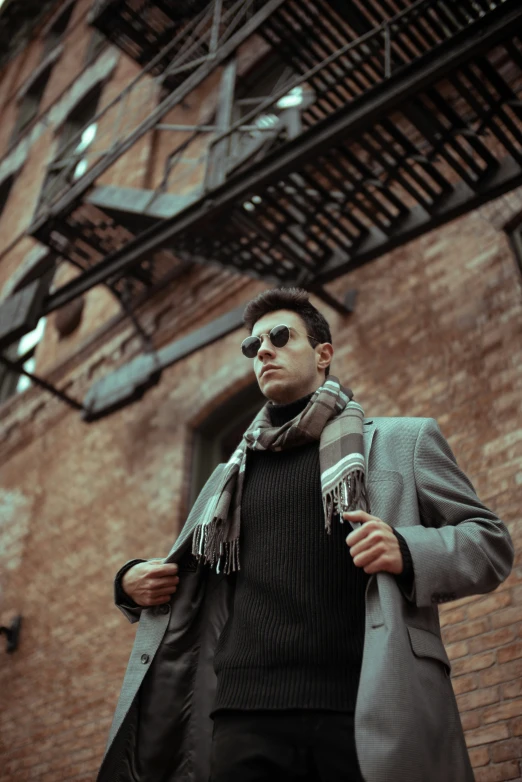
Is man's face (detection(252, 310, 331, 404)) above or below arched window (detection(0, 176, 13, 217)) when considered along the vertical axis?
below

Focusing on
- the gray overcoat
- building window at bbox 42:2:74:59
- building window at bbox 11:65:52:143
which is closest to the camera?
the gray overcoat

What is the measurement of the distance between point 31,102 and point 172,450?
1289 centimetres

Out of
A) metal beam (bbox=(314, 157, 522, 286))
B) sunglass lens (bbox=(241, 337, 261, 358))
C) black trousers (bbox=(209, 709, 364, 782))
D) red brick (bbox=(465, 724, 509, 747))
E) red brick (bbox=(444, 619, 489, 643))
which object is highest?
metal beam (bbox=(314, 157, 522, 286))

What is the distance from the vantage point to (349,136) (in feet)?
17.2

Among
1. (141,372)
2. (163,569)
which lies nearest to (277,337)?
(163,569)

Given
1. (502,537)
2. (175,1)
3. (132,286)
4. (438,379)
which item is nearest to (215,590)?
(502,537)

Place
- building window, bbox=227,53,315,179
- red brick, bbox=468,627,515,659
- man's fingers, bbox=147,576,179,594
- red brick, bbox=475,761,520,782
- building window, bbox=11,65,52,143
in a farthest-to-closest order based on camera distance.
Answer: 1. building window, bbox=11,65,52,143
2. building window, bbox=227,53,315,179
3. red brick, bbox=468,627,515,659
4. red brick, bbox=475,761,520,782
5. man's fingers, bbox=147,576,179,594

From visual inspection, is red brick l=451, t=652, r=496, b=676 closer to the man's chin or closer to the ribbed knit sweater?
the ribbed knit sweater

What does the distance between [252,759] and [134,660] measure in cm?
71

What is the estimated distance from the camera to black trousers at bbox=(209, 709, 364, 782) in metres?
2.04

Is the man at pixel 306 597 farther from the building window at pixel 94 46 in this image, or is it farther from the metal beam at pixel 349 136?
the building window at pixel 94 46

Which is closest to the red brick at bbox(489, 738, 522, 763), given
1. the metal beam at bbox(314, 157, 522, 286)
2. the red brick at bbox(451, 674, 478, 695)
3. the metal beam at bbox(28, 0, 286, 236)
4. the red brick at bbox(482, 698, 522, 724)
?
the red brick at bbox(482, 698, 522, 724)

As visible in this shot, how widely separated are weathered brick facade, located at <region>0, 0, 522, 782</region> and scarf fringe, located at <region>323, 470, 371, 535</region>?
236cm

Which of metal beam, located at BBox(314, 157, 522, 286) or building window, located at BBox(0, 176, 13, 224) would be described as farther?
building window, located at BBox(0, 176, 13, 224)
